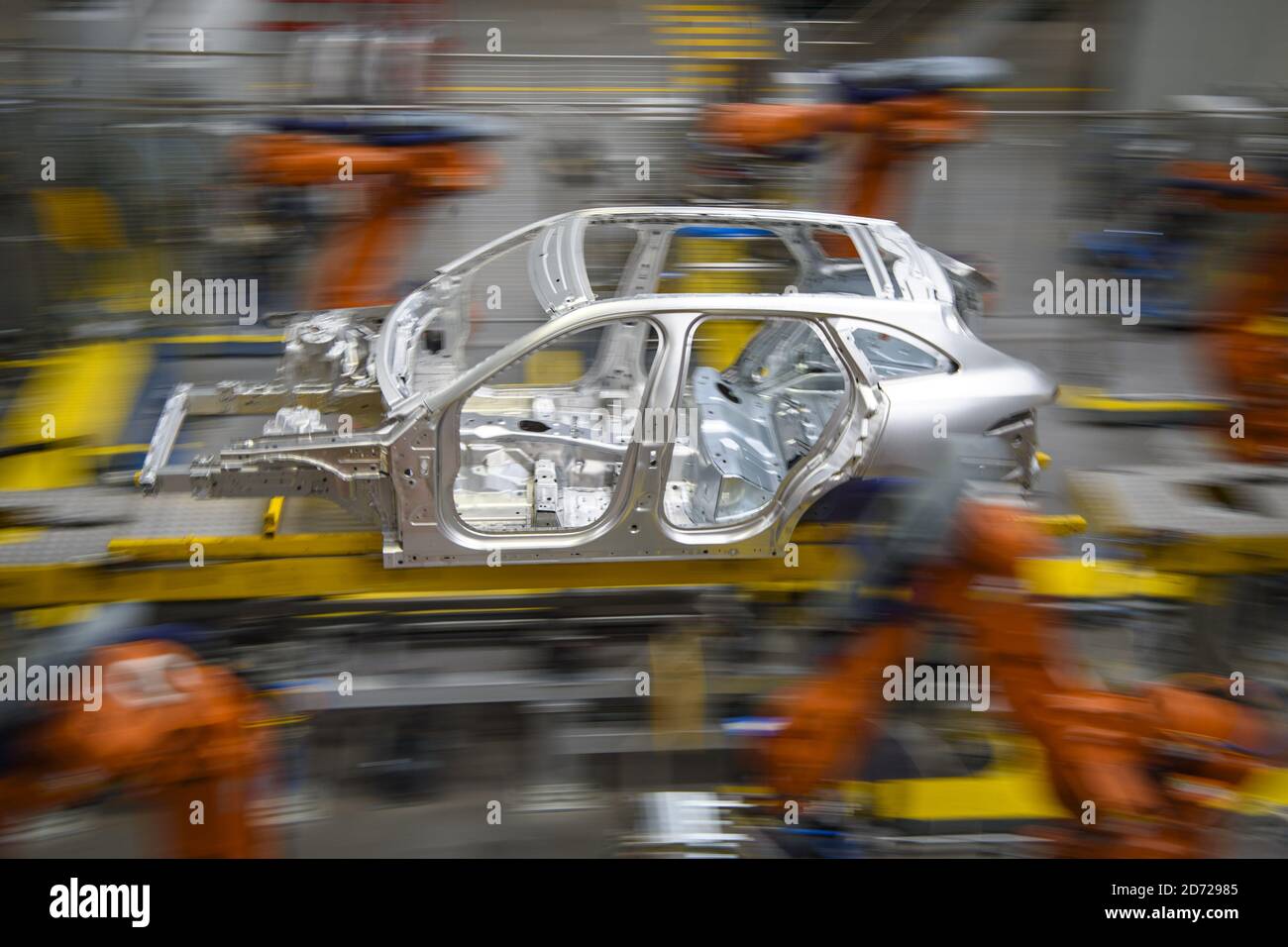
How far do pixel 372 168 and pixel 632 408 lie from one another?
7.21 ft

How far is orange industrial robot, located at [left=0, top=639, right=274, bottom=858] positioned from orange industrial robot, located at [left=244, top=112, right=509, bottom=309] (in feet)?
9.88

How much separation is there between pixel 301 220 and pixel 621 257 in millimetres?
2083

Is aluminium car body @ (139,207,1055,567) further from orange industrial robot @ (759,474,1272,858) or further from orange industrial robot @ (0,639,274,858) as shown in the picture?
orange industrial robot @ (0,639,274,858)

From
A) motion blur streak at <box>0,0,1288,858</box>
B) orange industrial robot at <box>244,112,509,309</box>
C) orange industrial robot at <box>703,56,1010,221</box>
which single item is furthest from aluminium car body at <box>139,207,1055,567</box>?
orange industrial robot at <box>703,56,1010,221</box>

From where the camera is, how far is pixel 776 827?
145 inches

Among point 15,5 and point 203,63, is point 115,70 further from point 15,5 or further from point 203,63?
point 15,5

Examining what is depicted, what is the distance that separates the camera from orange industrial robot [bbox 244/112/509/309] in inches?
222

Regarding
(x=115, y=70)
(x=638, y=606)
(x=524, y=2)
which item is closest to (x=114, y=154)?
(x=115, y=70)

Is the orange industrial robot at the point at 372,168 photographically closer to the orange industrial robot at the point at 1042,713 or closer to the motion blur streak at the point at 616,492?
the motion blur streak at the point at 616,492

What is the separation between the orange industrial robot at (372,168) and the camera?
5645 millimetres

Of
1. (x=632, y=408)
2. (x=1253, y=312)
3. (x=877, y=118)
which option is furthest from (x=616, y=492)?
(x=1253, y=312)

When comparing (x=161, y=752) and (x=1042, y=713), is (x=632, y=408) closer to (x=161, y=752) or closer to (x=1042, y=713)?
(x=1042, y=713)

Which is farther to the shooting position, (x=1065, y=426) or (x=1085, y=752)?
(x=1065, y=426)

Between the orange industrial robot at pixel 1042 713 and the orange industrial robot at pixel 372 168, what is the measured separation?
3590mm
